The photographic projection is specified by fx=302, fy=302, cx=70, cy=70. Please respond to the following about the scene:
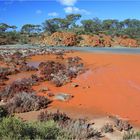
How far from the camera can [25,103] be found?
9.43 m

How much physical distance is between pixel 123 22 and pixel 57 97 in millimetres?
90684

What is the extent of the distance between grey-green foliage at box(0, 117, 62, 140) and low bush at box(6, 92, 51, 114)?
3.20 metres

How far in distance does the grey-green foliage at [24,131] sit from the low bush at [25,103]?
3.20 m

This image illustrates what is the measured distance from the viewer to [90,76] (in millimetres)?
15430

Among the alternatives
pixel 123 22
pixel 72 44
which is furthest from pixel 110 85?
pixel 123 22

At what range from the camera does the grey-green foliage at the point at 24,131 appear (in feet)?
16.9

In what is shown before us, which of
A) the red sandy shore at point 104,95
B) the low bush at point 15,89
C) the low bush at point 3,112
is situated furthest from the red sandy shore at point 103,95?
the low bush at point 3,112

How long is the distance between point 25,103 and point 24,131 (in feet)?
13.1

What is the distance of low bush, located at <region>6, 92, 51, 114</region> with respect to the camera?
358 inches

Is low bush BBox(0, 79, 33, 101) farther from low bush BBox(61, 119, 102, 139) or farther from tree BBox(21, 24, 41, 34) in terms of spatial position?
tree BBox(21, 24, 41, 34)

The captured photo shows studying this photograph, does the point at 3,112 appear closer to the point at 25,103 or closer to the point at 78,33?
the point at 25,103

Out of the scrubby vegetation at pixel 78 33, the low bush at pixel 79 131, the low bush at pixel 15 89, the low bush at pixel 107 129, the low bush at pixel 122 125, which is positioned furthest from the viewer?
the scrubby vegetation at pixel 78 33

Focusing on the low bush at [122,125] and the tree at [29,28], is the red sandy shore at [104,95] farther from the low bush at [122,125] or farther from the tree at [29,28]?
the tree at [29,28]

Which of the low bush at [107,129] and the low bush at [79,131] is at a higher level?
the low bush at [79,131]
